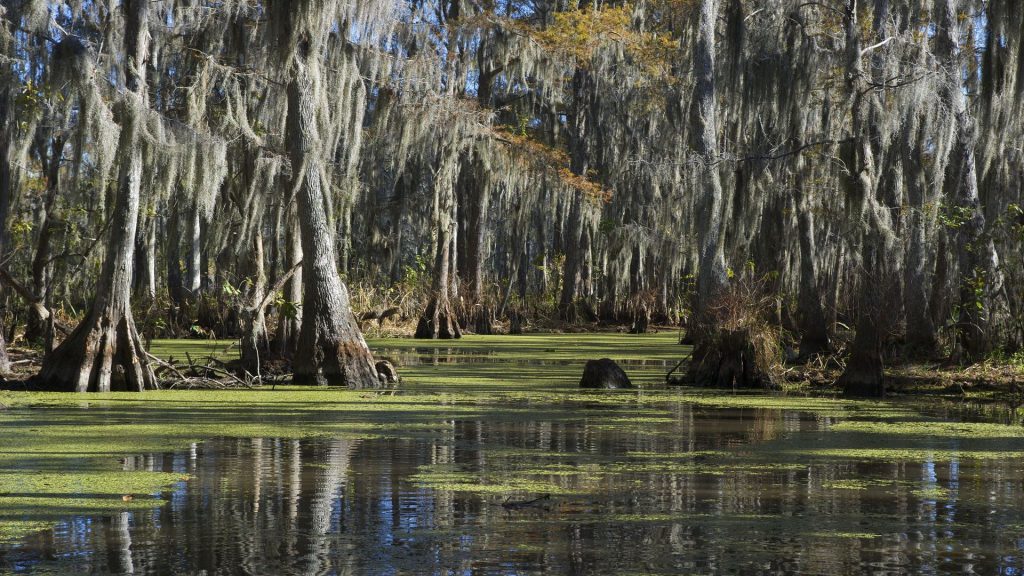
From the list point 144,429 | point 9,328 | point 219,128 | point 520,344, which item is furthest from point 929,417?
point 520,344

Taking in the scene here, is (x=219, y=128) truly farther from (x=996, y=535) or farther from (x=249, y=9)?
(x=996, y=535)

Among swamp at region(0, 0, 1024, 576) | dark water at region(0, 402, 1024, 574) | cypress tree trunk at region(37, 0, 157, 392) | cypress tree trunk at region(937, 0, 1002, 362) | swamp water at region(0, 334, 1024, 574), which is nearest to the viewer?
dark water at region(0, 402, 1024, 574)

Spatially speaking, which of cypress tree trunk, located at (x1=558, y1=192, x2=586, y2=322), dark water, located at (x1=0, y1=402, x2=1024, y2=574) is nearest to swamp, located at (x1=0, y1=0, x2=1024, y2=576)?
dark water, located at (x1=0, y1=402, x2=1024, y2=574)

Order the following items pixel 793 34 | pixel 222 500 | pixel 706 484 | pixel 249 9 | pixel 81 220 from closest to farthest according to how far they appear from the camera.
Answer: pixel 222 500 < pixel 706 484 < pixel 249 9 < pixel 793 34 < pixel 81 220

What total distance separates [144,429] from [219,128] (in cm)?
736

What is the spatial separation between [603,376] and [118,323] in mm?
5468

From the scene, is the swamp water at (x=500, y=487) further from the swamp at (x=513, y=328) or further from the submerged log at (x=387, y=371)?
the submerged log at (x=387, y=371)

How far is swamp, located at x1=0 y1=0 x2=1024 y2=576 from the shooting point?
5773mm

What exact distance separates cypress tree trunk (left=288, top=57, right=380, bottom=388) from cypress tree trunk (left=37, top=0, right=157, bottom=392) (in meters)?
1.86

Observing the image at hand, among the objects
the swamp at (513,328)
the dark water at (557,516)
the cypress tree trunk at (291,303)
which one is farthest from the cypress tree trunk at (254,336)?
the dark water at (557,516)

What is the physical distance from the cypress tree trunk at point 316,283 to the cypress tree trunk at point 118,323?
6.10ft

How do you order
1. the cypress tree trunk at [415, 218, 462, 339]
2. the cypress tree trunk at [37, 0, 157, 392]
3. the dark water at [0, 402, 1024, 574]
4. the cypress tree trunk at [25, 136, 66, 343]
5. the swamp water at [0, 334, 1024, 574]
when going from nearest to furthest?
the dark water at [0, 402, 1024, 574] < the swamp water at [0, 334, 1024, 574] < the cypress tree trunk at [37, 0, 157, 392] < the cypress tree trunk at [25, 136, 66, 343] < the cypress tree trunk at [415, 218, 462, 339]

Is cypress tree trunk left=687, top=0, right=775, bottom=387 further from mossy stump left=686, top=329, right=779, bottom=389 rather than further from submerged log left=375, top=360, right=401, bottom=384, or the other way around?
submerged log left=375, top=360, right=401, bottom=384

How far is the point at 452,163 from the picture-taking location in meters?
26.8
